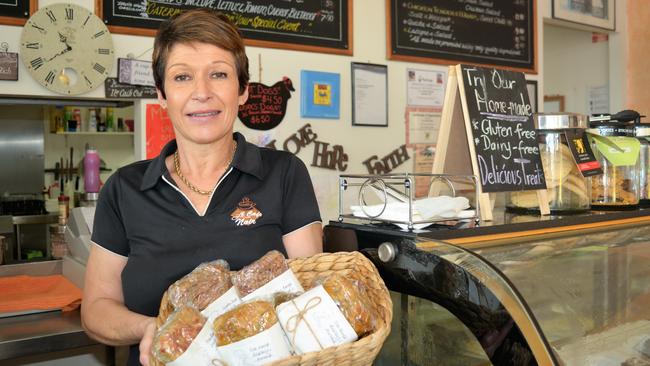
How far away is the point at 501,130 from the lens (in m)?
1.78

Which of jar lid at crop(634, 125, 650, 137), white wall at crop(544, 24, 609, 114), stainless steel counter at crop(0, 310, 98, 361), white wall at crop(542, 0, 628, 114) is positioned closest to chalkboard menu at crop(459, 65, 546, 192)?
jar lid at crop(634, 125, 650, 137)

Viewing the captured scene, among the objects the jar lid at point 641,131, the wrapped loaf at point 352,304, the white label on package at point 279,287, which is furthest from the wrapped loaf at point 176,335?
the jar lid at point 641,131

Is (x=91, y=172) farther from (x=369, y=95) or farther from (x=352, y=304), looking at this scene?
(x=352, y=304)

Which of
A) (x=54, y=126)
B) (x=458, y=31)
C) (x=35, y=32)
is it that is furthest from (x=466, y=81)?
(x=54, y=126)

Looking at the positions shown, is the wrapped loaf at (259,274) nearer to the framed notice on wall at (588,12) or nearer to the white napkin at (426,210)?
the white napkin at (426,210)

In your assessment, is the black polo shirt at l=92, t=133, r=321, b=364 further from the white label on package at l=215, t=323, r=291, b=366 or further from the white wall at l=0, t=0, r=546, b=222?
the white wall at l=0, t=0, r=546, b=222

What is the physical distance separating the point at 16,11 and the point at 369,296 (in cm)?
216

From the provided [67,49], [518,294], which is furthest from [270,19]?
[518,294]

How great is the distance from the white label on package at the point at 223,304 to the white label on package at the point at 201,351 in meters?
0.10

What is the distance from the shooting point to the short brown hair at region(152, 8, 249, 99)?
137 cm

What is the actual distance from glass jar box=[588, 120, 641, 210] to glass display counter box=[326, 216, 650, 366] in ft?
0.59

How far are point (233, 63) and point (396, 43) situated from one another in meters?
2.35

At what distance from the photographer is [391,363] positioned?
5.11ft

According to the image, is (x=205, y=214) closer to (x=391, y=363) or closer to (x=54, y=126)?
(x=391, y=363)
